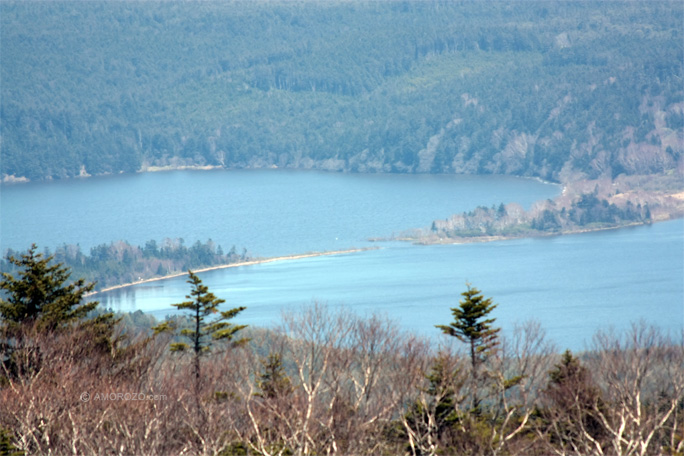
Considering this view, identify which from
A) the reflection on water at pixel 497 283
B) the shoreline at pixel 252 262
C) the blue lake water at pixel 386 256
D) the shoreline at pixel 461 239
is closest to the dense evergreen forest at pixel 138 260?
the shoreline at pixel 252 262

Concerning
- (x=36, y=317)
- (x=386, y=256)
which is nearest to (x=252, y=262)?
(x=386, y=256)

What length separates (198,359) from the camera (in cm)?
2075

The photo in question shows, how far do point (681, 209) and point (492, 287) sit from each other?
212ft

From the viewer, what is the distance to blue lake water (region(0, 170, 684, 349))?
92375mm

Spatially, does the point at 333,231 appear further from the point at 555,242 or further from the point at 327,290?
the point at 327,290

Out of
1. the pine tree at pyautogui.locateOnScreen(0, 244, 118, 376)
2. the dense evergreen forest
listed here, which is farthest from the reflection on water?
the pine tree at pyautogui.locateOnScreen(0, 244, 118, 376)

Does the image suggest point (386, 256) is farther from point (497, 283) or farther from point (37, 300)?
point (37, 300)

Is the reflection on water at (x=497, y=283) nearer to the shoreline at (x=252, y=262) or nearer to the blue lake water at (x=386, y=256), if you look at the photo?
the blue lake water at (x=386, y=256)

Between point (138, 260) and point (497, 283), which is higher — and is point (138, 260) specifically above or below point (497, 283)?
above

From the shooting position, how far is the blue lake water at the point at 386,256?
3637 inches

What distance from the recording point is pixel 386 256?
128m

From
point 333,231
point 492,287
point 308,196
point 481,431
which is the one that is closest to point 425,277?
point 492,287

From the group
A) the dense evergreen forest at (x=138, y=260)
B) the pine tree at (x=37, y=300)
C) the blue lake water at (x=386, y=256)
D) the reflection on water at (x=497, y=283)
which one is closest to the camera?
the pine tree at (x=37, y=300)

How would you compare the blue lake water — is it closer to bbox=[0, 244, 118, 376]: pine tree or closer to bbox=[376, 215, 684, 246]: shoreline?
bbox=[376, 215, 684, 246]: shoreline
